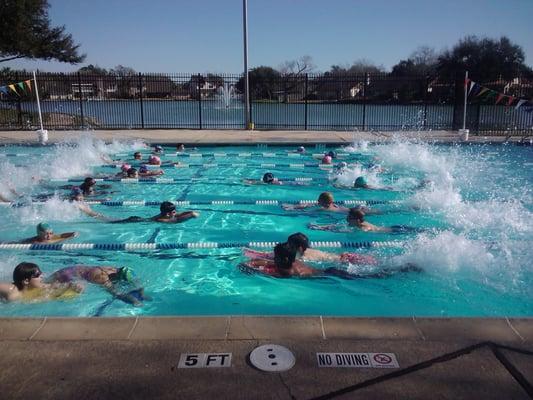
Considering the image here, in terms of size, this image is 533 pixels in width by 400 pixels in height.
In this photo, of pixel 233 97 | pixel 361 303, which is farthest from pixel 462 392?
pixel 233 97

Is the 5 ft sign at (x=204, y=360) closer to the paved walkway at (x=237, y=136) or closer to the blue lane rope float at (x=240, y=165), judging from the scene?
the blue lane rope float at (x=240, y=165)

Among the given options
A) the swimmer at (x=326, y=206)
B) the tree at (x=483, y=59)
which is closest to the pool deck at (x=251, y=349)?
the swimmer at (x=326, y=206)

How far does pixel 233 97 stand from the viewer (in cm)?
2569

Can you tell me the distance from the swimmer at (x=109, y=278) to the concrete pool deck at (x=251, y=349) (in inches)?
65.4

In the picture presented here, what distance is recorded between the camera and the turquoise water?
5.43 meters

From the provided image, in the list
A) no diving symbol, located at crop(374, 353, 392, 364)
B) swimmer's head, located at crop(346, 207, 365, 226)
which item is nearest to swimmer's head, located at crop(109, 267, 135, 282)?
no diving symbol, located at crop(374, 353, 392, 364)

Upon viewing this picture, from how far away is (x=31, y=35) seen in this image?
Result: 2642 cm

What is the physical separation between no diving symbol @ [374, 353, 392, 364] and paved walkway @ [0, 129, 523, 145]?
15.0 meters

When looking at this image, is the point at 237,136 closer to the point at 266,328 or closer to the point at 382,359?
the point at 266,328

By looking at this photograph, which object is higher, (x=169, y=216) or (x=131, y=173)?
(x=131, y=173)

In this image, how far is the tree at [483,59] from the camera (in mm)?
36688

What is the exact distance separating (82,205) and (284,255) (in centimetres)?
516

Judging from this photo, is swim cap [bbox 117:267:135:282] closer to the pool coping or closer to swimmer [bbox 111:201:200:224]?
the pool coping

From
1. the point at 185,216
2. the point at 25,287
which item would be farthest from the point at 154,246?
the point at 25,287
